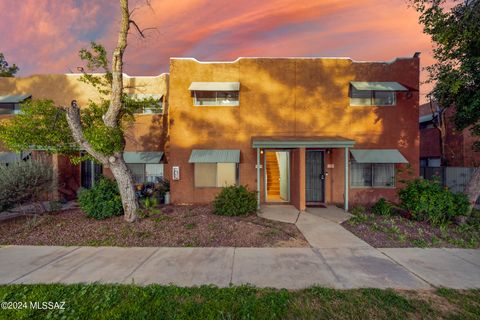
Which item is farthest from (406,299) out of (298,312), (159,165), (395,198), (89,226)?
(159,165)

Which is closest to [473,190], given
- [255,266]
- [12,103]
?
[255,266]

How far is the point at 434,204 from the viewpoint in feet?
25.3

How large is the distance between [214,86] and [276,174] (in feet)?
18.3

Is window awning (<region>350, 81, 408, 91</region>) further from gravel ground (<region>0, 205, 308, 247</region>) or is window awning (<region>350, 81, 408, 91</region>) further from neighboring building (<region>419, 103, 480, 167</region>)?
gravel ground (<region>0, 205, 308, 247</region>)

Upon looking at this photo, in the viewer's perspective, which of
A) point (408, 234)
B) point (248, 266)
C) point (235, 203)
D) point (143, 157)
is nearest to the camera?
point (248, 266)

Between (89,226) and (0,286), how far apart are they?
10.7 ft

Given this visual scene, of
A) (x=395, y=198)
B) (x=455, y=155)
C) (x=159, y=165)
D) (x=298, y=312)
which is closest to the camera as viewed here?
(x=298, y=312)

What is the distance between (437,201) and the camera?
7.71 meters

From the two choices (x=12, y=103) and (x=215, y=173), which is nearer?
(x=215, y=173)

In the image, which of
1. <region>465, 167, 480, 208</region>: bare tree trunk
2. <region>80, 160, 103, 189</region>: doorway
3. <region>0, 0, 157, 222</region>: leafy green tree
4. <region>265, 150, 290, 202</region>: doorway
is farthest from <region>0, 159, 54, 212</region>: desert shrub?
<region>465, 167, 480, 208</region>: bare tree trunk

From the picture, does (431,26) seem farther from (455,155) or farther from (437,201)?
(455,155)

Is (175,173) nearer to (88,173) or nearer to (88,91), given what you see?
(88,173)

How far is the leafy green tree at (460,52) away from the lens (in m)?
7.84

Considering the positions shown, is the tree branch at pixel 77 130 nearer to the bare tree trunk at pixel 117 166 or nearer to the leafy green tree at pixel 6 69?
the bare tree trunk at pixel 117 166
